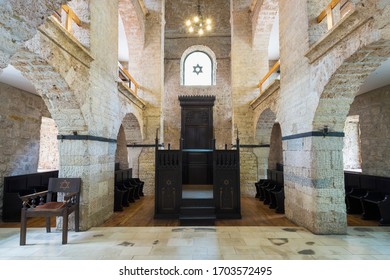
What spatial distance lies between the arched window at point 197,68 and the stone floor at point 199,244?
7.82m

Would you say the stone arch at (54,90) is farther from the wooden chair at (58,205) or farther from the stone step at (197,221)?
the stone step at (197,221)

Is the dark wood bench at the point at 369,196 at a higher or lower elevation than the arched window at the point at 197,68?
lower

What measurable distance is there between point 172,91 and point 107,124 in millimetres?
5985

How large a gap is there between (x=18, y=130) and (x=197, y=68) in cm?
745

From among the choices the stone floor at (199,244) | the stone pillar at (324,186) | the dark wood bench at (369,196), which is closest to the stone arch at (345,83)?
the stone pillar at (324,186)

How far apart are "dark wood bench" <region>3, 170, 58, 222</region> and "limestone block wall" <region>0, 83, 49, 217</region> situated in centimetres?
Result: 21

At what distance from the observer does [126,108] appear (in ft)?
19.5

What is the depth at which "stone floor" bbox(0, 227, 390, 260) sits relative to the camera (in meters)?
2.83

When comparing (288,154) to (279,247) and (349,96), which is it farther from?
(279,247)

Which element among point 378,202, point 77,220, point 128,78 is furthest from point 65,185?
point 378,202

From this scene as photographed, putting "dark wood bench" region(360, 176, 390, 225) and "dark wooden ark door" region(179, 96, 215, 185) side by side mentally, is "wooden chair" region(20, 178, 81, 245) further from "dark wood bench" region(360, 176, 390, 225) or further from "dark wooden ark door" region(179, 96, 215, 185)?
"dark wood bench" region(360, 176, 390, 225)

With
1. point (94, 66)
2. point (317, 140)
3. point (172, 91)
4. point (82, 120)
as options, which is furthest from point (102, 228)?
point (172, 91)

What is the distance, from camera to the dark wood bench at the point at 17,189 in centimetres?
477

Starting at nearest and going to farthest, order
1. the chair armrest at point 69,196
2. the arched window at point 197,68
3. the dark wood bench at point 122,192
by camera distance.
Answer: the chair armrest at point 69,196 → the dark wood bench at point 122,192 → the arched window at point 197,68
